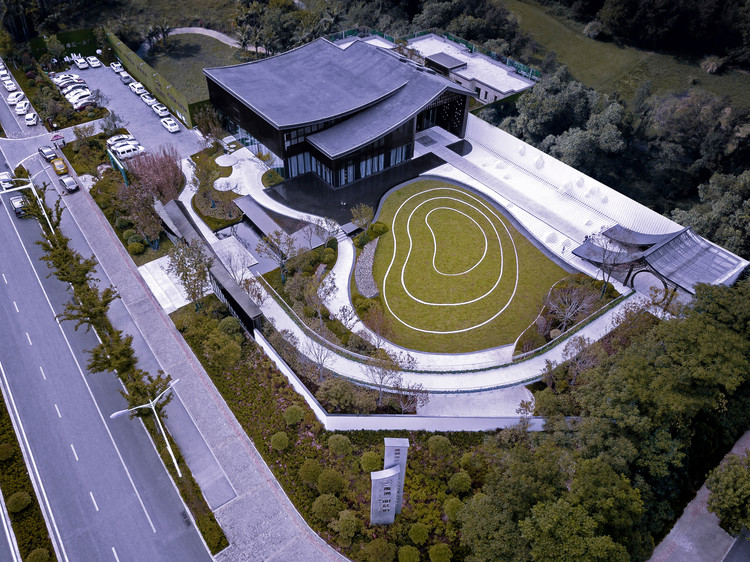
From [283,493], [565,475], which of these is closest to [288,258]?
[283,493]

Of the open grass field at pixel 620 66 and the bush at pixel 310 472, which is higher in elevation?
the open grass field at pixel 620 66

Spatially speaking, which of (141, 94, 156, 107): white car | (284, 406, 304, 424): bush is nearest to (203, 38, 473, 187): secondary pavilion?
(141, 94, 156, 107): white car

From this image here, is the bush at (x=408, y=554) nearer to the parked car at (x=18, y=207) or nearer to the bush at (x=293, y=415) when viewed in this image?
the bush at (x=293, y=415)

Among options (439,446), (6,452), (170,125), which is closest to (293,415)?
(439,446)

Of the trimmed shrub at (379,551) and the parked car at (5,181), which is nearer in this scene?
the trimmed shrub at (379,551)

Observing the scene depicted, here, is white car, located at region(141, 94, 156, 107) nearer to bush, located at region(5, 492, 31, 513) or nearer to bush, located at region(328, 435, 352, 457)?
bush, located at region(5, 492, 31, 513)

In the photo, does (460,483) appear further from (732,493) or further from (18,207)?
(18,207)

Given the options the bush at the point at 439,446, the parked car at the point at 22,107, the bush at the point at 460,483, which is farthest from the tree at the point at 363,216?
the parked car at the point at 22,107
